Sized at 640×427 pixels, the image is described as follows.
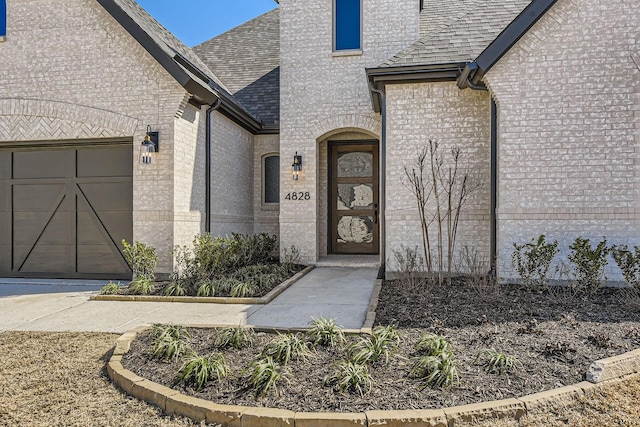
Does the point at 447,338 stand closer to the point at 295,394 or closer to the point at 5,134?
the point at 295,394

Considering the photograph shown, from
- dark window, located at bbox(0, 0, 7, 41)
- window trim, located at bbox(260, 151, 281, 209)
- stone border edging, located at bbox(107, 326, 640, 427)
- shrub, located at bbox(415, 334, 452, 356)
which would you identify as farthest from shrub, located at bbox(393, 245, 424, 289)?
dark window, located at bbox(0, 0, 7, 41)

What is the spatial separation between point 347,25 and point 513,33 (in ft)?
14.6

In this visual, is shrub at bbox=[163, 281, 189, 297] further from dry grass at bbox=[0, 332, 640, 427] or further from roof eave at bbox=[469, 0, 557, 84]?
roof eave at bbox=[469, 0, 557, 84]

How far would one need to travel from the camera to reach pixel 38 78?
8.54m

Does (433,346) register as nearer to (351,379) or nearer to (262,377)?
(351,379)

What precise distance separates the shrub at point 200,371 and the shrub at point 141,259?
186 inches

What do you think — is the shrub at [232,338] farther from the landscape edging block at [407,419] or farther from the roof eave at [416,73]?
the roof eave at [416,73]

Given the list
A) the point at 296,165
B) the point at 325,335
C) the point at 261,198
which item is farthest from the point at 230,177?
the point at 325,335

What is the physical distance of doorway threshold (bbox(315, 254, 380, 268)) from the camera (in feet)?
33.2

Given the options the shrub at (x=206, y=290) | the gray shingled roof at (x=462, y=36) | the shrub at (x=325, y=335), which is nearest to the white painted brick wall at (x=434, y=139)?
the gray shingled roof at (x=462, y=36)

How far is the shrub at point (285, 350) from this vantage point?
385 centimetres

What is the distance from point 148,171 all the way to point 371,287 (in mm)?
4862

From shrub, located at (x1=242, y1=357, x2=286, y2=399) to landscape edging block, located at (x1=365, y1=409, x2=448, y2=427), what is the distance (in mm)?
785

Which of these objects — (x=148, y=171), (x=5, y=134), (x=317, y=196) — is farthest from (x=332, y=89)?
(x=5, y=134)
